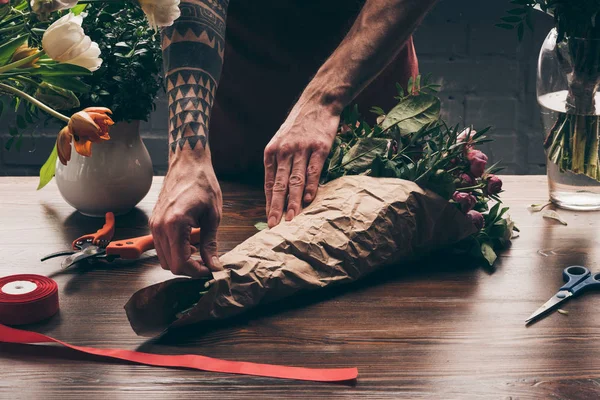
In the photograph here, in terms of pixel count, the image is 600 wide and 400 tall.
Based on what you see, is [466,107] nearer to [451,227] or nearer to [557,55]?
[557,55]

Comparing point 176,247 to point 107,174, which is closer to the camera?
point 176,247

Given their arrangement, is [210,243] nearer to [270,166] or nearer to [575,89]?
[270,166]

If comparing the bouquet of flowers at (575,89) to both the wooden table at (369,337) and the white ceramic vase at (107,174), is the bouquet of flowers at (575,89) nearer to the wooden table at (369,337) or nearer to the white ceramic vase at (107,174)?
the wooden table at (369,337)

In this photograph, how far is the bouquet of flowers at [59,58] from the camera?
27.9 inches

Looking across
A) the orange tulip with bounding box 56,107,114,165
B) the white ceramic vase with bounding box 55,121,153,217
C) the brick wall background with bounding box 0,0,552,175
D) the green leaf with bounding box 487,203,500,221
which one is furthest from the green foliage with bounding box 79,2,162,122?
the brick wall background with bounding box 0,0,552,175

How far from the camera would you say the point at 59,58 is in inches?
28.4

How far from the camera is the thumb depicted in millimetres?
910

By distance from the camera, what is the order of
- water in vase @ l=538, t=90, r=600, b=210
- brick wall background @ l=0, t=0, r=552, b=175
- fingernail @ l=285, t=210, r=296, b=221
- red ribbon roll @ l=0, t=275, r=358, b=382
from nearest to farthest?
red ribbon roll @ l=0, t=275, r=358, b=382
fingernail @ l=285, t=210, r=296, b=221
water in vase @ l=538, t=90, r=600, b=210
brick wall background @ l=0, t=0, r=552, b=175

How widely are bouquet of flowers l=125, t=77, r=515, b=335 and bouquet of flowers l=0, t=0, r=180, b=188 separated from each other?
0.67ft

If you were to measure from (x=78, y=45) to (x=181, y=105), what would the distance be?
14.4 inches

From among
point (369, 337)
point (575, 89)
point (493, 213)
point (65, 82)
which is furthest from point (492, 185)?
point (65, 82)

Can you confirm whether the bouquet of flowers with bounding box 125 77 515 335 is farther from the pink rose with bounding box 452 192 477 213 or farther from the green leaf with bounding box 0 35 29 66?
the green leaf with bounding box 0 35 29 66

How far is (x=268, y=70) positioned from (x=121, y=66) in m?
0.40

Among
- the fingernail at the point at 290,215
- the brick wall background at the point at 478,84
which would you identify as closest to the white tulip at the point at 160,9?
the fingernail at the point at 290,215
